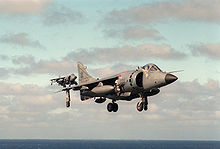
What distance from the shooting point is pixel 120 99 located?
42594 millimetres

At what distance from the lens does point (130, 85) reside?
1526 inches

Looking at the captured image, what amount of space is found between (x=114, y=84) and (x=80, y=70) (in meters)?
10.9

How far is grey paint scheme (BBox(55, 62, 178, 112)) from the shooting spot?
36797 millimetres

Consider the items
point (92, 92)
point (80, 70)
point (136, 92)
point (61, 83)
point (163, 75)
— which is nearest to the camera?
point (163, 75)

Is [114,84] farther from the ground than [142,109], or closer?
farther from the ground

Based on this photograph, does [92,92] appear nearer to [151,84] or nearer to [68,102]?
[68,102]

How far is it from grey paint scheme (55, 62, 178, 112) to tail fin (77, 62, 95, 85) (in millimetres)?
4771

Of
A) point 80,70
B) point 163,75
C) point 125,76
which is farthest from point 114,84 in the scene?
point 80,70

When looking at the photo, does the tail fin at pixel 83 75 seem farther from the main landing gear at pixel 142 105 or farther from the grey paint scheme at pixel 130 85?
the main landing gear at pixel 142 105

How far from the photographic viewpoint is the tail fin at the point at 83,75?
49.1 meters

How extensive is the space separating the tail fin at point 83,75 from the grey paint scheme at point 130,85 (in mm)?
4771

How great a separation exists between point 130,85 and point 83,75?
41.9ft

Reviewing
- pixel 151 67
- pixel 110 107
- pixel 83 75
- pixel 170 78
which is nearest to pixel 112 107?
pixel 110 107

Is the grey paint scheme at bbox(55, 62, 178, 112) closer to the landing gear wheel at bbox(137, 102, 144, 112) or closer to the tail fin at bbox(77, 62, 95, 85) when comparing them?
the landing gear wheel at bbox(137, 102, 144, 112)
